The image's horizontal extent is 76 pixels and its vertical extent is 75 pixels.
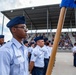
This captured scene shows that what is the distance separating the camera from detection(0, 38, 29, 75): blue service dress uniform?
2.20m

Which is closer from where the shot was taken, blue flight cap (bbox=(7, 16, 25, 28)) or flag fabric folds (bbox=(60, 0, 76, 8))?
blue flight cap (bbox=(7, 16, 25, 28))

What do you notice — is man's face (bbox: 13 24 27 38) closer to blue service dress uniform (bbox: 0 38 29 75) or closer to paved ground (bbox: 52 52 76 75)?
blue service dress uniform (bbox: 0 38 29 75)

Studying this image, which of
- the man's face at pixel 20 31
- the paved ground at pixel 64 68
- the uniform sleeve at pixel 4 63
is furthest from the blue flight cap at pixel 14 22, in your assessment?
the paved ground at pixel 64 68

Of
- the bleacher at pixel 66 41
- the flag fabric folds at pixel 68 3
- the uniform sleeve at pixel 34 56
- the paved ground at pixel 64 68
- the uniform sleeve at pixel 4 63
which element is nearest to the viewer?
the uniform sleeve at pixel 4 63

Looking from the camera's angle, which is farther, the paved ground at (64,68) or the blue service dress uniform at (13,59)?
the paved ground at (64,68)

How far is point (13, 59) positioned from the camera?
2.28 m

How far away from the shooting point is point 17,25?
2508 millimetres

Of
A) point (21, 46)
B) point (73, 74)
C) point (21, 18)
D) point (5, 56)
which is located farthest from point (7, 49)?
point (73, 74)

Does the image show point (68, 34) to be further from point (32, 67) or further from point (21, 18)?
point (21, 18)

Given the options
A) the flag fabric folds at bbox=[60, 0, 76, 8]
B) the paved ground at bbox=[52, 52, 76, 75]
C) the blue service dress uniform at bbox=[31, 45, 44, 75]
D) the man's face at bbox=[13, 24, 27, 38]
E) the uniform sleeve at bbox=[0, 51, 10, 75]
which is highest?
the flag fabric folds at bbox=[60, 0, 76, 8]

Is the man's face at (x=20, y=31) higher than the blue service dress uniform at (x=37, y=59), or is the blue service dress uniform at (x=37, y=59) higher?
the man's face at (x=20, y=31)

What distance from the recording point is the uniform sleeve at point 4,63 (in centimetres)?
219

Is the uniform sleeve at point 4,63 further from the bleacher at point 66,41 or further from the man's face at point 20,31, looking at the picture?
the bleacher at point 66,41

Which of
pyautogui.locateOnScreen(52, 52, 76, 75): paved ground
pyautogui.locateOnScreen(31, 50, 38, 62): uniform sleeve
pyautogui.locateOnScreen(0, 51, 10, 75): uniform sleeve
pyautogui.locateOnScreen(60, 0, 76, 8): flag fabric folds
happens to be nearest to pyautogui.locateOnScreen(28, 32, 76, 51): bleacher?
pyautogui.locateOnScreen(52, 52, 76, 75): paved ground
